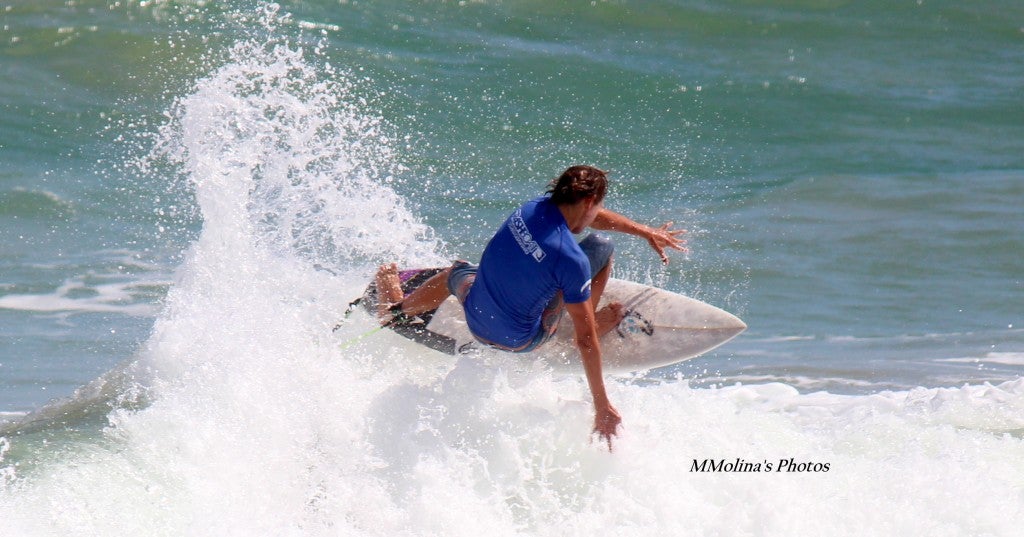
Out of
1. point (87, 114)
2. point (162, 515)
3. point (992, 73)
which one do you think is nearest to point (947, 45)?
point (992, 73)

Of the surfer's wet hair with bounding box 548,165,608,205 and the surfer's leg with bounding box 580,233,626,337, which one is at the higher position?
the surfer's wet hair with bounding box 548,165,608,205

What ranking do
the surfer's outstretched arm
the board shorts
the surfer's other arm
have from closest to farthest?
the surfer's other arm
the board shorts
the surfer's outstretched arm

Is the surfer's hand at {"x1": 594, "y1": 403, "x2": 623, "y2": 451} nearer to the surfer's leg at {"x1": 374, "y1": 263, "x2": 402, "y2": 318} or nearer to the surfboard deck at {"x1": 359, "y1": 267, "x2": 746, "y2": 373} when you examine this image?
the surfboard deck at {"x1": 359, "y1": 267, "x2": 746, "y2": 373}

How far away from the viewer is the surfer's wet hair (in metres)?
4.73

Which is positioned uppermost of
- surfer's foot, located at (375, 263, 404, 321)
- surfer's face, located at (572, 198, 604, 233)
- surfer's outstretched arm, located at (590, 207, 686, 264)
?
surfer's face, located at (572, 198, 604, 233)

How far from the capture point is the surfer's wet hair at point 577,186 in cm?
473

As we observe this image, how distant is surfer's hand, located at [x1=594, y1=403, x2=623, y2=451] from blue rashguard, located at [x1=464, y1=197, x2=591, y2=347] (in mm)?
521

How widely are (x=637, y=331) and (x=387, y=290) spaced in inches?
57.9

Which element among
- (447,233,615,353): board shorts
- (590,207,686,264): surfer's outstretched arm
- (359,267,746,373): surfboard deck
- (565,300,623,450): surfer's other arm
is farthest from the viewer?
(359,267,746,373): surfboard deck

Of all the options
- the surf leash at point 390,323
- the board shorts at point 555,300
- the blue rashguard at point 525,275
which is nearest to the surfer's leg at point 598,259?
the board shorts at point 555,300

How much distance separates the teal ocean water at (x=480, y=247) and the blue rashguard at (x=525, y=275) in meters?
0.27

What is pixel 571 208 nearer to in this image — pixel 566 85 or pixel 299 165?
pixel 299 165

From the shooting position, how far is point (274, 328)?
559cm

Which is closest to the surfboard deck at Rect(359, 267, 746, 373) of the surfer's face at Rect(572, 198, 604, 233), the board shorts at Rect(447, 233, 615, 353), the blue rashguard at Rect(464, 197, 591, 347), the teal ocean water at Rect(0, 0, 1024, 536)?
the teal ocean water at Rect(0, 0, 1024, 536)
